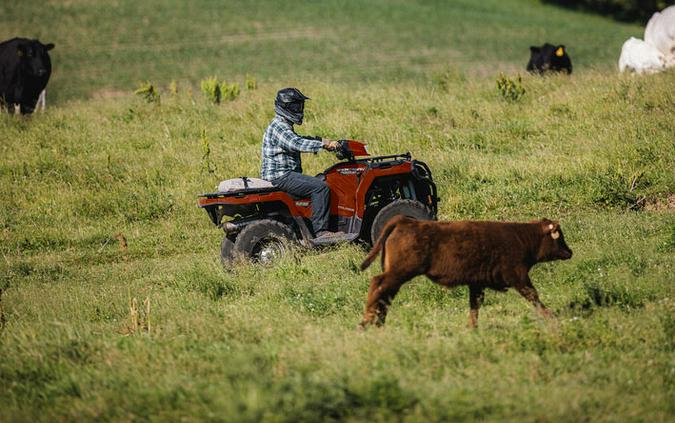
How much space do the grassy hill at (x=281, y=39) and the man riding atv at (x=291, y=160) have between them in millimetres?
22570

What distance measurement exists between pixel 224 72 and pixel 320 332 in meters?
31.6

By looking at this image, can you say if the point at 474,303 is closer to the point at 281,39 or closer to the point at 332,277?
the point at 332,277

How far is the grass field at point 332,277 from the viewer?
6051 millimetres

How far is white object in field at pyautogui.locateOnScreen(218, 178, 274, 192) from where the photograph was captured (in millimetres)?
10289

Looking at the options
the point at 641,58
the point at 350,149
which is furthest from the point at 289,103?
the point at 641,58

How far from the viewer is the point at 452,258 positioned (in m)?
7.30

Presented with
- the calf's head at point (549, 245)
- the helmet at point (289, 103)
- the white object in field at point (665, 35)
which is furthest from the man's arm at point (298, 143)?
the white object in field at point (665, 35)

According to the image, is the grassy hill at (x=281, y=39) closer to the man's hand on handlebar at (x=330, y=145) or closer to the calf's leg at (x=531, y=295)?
the man's hand on handlebar at (x=330, y=145)

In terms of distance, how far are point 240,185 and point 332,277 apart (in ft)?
5.73

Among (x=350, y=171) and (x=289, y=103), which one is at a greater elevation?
(x=289, y=103)

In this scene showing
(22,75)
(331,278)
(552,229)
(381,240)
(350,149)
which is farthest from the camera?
(22,75)

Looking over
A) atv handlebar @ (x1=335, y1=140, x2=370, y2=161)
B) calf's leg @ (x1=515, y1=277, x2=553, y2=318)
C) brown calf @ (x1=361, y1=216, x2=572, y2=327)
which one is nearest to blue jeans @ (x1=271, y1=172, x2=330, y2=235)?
atv handlebar @ (x1=335, y1=140, x2=370, y2=161)

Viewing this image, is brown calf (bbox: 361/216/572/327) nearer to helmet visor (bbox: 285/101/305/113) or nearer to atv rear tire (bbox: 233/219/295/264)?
atv rear tire (bbox: 233/219/295/264)

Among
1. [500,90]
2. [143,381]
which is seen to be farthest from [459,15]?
[143,381]
